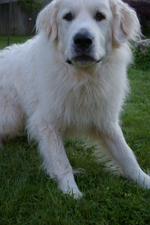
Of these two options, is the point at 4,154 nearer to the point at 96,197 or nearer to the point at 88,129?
the point at 88,129

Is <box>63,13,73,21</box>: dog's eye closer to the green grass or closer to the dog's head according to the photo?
the dog's head

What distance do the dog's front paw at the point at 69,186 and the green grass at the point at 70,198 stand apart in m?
0.06

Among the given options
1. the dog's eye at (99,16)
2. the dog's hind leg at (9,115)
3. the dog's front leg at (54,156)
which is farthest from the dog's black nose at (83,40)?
the dog's hind leg at (9,115)

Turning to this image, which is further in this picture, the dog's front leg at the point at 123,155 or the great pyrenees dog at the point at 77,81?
the dog's front leg at the point at 123,155

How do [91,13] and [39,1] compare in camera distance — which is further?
[39,1]

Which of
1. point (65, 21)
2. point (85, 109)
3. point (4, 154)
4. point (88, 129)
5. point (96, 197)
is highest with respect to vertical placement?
point (65, 21)

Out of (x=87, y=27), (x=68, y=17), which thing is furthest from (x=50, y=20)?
(x=87, y=27)

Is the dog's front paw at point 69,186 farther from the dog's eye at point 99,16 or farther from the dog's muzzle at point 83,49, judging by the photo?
the dog's eye at point 99,16

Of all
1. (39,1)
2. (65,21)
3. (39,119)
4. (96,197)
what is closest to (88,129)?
(39,119)

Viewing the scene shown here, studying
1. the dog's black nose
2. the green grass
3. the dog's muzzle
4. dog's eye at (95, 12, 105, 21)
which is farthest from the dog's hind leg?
dog's eye at (95, 12, 105, 21)

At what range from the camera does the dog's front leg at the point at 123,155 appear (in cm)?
291

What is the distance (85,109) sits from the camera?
9.64 ft

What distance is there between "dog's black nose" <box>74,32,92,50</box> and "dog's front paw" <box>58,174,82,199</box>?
128 centimetres

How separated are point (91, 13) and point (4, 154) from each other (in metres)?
1.98
